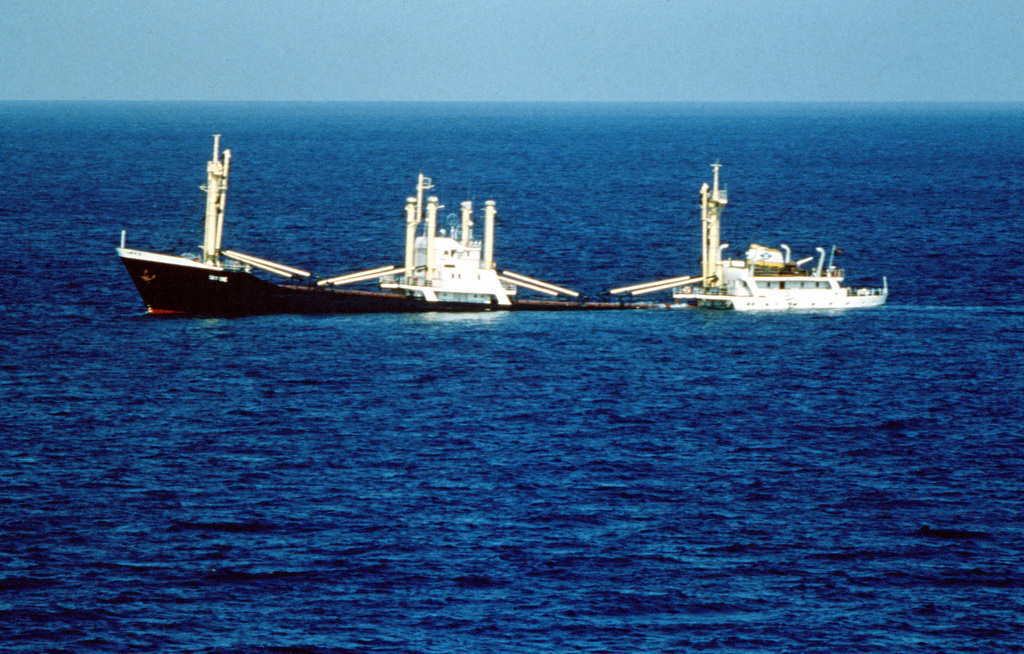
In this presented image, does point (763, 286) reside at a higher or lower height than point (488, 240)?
lower

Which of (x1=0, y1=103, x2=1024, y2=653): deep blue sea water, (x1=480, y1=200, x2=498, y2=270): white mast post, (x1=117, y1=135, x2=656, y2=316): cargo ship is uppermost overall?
(x1=480, y1=200, x2=498, y2=270): white mast post

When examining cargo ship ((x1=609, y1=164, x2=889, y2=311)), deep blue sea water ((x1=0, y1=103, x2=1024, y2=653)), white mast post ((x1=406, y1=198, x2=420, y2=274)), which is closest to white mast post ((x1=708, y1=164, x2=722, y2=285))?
cargo ship ((x1=609, y1=164, x2=889, y2=311))

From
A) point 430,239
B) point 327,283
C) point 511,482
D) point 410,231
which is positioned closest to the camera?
point 511,482

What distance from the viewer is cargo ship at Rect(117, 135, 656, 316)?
449ft

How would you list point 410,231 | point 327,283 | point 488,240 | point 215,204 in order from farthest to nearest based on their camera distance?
point 488,240 < point 410,231 < point 215,204 < point 327,283

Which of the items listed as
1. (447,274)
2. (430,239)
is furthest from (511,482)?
(430,239)

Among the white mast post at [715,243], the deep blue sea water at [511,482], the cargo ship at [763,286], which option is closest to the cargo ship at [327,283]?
the deep blue sea water at [511,482]

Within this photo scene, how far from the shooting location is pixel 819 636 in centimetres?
6619

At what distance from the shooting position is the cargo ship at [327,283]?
449ft

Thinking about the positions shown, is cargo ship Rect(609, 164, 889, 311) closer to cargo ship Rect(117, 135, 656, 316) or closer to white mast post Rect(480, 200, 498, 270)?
cargo ship Rect(117, 135, 656, 316)

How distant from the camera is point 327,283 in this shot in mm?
142250

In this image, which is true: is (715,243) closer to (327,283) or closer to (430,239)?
(430,239)

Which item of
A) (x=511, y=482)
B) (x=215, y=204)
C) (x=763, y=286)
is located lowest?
(x=511, y=482)

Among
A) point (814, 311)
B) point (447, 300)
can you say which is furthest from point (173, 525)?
point (814, 311)
